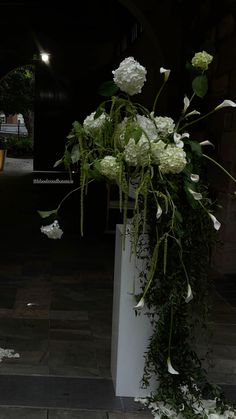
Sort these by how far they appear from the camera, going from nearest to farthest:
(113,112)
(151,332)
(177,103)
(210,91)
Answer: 1. (113,112)
2. (151,332)
3. (210,91)
4. (177,103)

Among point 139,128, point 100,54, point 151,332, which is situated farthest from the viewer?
point 100,54

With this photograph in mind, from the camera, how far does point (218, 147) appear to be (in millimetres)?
6719

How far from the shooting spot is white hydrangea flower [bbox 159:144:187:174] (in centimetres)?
282

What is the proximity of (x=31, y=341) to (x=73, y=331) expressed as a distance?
389 millimetres

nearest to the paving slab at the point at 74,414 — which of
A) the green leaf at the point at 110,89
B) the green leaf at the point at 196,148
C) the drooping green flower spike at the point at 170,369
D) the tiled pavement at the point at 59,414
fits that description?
the tiled pavement at the point at 59,414

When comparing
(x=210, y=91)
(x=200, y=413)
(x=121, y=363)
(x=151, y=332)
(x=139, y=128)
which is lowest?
(x=200, y=413)

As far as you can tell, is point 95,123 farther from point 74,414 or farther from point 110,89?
point 74,414

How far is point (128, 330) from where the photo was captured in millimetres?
3309

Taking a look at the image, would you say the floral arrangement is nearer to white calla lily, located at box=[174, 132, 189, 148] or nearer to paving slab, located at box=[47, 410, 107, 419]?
white calla lily, located at box=[174, 132, 189, 148]

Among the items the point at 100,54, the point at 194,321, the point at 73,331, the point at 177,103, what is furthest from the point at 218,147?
the point at 100,54

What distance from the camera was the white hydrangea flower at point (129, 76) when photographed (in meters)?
2.93

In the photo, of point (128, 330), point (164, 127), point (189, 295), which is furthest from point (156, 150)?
point (128, 330)

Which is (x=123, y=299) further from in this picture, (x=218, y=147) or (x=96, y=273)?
(x=218, y=147)

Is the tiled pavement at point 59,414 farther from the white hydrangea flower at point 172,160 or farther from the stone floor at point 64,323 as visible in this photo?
the white hydrangea flower at point 172,160
